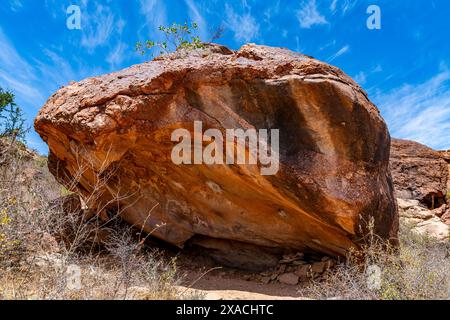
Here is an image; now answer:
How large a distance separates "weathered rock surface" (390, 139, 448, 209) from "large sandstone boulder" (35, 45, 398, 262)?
19.9 feet

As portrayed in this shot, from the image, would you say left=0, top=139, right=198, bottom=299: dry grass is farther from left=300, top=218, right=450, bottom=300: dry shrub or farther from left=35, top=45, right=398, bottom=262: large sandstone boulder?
left=300, top=218, right=450, bottom=300: dry shrub

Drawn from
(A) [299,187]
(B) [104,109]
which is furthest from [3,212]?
(A) [299,187]

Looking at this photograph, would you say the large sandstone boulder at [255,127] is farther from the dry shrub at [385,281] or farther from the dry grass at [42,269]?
the dry grass at [42,269]

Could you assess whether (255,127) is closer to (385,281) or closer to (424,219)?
(385,281)

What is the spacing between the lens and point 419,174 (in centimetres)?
1036

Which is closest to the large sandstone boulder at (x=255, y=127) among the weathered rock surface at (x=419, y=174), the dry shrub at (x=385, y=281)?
the dry shrub at (x=385, y=281)

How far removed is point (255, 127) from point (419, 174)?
8189mm

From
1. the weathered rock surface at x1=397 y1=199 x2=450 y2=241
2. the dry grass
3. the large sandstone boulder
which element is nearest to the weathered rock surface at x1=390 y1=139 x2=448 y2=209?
the weathered rock surface at x1=397 y1=199 x2=450 y2=241

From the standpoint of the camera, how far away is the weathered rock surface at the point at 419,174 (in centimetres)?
1000

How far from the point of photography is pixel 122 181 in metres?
5.64

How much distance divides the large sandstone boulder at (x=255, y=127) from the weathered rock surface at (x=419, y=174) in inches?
238

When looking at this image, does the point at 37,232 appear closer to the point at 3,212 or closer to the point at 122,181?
the point at 3,212

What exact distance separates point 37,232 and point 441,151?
12797 mm

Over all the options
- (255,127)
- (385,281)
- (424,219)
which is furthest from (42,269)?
(424,219)
